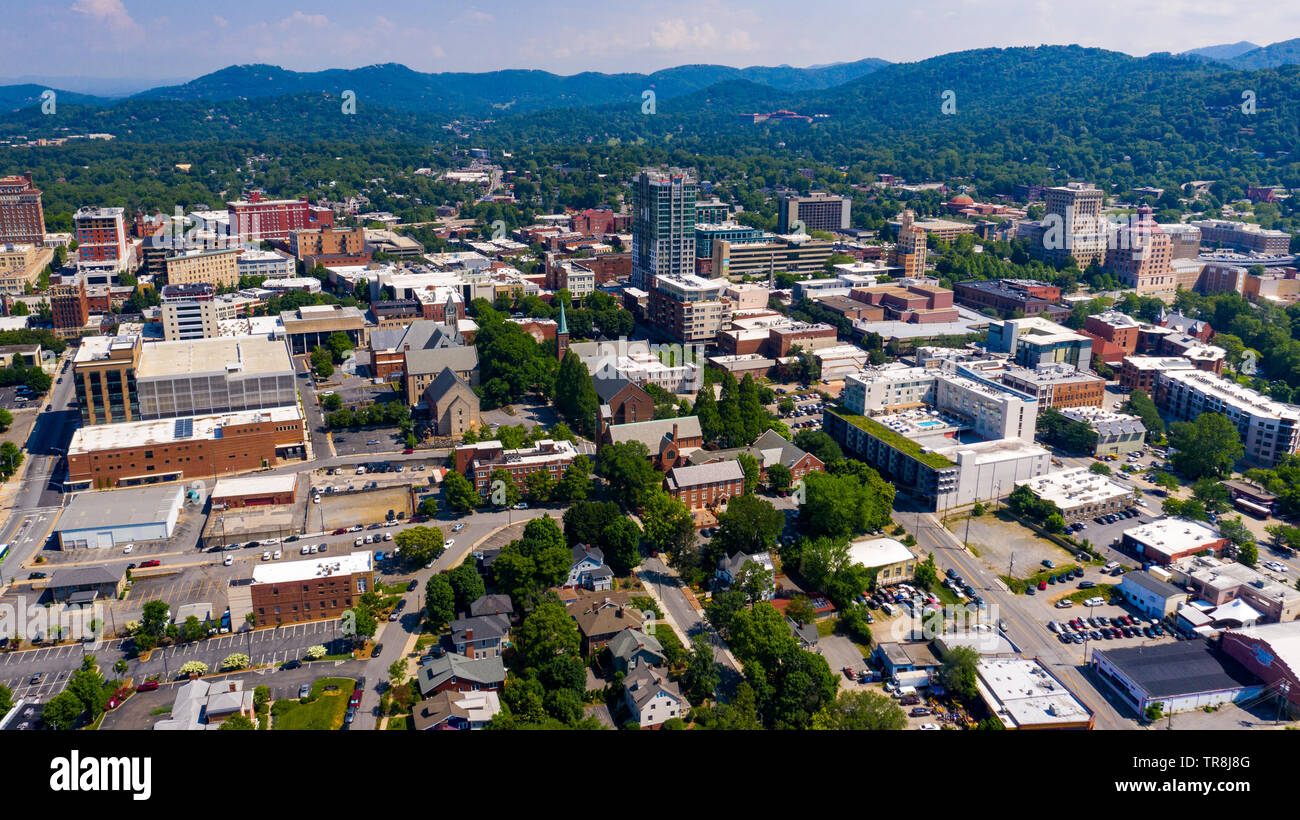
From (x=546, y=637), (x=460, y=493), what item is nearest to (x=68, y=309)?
(x=460, y=493)

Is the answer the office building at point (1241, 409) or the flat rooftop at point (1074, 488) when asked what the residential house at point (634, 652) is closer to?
the flat rooftop at point (1074, 488)

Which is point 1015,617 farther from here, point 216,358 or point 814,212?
point 814,212

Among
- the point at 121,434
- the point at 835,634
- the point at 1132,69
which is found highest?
the point at 1132,69

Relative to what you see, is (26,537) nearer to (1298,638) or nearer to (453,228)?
(1298,638)

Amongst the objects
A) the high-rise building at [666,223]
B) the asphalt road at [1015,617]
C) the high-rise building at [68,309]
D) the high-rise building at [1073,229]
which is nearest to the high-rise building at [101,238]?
the high-rise building at [68,309]

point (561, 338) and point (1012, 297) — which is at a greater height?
point (1012, 297)
